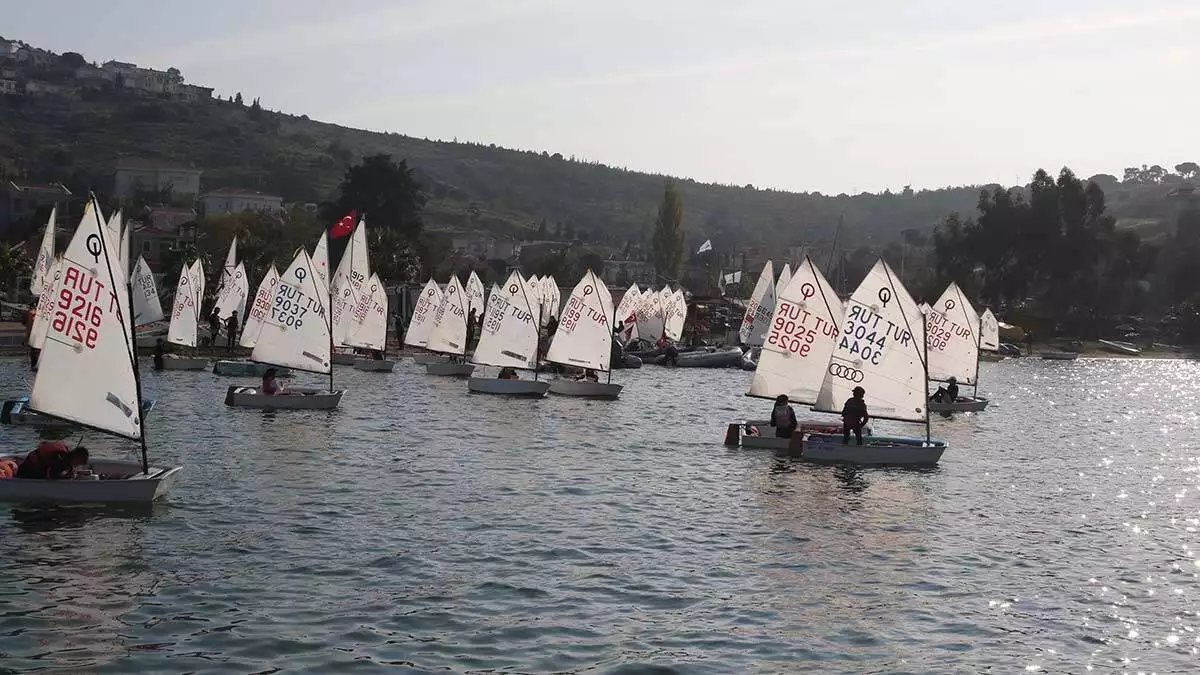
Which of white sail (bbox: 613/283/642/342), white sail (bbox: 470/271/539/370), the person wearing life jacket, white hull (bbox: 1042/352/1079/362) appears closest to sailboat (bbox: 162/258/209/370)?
white sail (bbox: 470/271/539/370)

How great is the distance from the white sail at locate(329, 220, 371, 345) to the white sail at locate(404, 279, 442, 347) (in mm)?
5157

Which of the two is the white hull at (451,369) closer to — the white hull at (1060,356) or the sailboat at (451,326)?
the sailboat at (451,326)

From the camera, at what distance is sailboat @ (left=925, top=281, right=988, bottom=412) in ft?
233

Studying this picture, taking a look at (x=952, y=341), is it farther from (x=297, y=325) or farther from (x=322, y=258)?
(x=297, y=325)

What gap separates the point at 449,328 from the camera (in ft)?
261

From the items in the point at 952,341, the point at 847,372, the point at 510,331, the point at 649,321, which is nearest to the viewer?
the point at 847,372

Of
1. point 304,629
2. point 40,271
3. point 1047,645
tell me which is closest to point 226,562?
point 304,629

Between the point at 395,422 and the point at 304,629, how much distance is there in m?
31.4

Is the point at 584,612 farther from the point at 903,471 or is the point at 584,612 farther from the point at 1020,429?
the point at 1020,429

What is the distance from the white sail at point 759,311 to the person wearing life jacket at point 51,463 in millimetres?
83966

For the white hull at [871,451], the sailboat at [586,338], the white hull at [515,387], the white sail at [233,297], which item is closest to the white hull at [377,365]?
the white sail at [233,297]

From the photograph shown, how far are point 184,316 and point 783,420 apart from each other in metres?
45.1

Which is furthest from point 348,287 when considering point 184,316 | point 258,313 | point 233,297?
point 258,313

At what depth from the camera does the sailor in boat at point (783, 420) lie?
45.2 m
